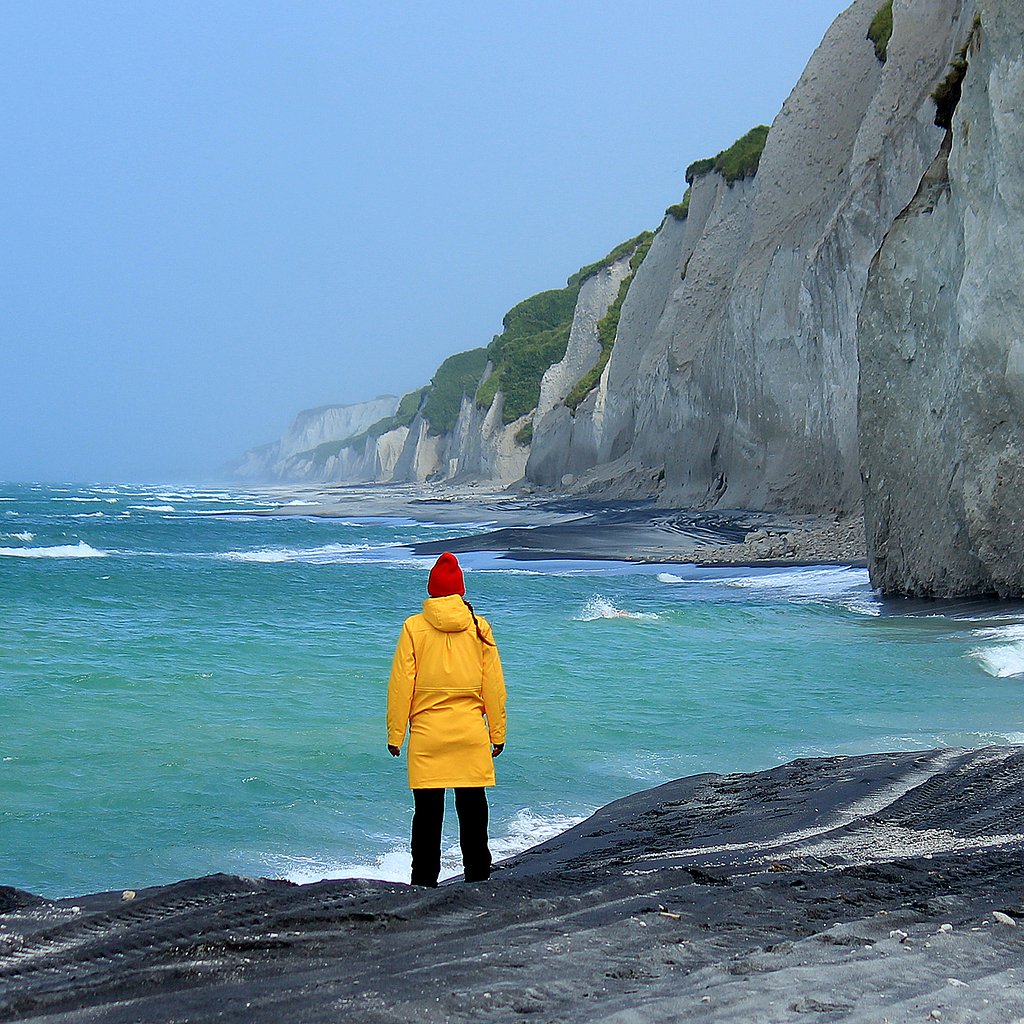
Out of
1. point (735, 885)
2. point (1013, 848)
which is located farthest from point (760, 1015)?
point (1013, 848)

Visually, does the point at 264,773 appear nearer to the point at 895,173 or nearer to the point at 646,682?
the point at 646,682

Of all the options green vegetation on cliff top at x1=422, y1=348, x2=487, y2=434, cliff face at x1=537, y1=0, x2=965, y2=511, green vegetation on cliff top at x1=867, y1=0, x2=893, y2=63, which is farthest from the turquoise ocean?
green vegetation on cliff top at x1=422, y1=348, x2=487, y2=434

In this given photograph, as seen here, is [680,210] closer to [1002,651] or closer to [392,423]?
[1002,651]

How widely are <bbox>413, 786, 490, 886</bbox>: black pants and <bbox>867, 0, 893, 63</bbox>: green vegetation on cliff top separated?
32254 millimetres

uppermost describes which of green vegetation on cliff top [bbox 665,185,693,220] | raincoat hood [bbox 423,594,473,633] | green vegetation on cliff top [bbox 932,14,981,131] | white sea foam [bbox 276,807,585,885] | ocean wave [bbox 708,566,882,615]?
green vegetation on cliff top [bbox 665,185,693,220]

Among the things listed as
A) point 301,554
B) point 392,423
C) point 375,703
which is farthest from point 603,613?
point 392,423

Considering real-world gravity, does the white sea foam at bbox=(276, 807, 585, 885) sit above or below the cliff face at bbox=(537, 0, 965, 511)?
below

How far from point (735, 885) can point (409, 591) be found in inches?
707

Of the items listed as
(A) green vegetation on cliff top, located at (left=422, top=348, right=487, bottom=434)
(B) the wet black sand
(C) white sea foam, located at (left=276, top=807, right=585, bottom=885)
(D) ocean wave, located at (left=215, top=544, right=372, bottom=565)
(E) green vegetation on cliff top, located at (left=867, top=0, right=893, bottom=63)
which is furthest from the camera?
(A) green vegetation on cliff top, located at (left=422, top=348, right=487, bottom=434)

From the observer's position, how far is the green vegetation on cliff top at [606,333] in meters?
60.0

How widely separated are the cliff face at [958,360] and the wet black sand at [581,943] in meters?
9.82

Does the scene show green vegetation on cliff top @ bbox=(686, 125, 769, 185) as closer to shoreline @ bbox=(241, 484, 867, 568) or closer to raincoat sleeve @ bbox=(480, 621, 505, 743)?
shoreline @ bbox=(241, 484, 867, 568)

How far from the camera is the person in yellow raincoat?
16.0ft

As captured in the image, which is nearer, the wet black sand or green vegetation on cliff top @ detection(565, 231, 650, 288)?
the wet black sand
